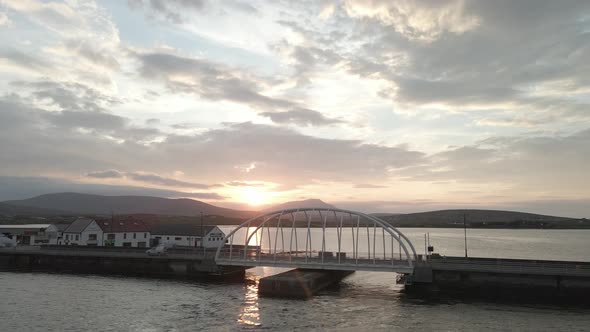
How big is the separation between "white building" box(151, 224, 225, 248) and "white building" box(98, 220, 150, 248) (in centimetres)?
490

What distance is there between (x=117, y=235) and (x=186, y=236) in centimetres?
1707

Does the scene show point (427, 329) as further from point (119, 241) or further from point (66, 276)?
point (119, 241)

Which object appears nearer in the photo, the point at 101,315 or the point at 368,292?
the point at 101,315

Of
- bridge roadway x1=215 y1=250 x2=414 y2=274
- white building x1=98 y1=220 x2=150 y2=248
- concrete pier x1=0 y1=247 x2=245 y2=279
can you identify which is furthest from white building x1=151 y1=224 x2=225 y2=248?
bridge roadway x1=215 y1=250 x2=414 y2=274

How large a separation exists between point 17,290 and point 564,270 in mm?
68016

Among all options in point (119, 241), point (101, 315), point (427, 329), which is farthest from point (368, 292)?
point (119, 241)

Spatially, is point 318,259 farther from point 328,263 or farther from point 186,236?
point 186,236

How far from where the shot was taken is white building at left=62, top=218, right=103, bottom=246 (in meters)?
89.2

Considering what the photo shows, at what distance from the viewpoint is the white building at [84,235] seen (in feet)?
292

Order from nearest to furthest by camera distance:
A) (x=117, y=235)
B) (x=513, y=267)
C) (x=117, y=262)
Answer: (x=513, y=267)
(x=117, y=262)
(x=117, y=235)

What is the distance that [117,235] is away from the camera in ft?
298

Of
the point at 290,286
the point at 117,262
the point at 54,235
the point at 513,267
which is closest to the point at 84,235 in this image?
the point at 54,235

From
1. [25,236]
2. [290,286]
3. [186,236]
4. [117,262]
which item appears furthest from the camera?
[25,236]

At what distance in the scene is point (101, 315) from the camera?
1588 inches
